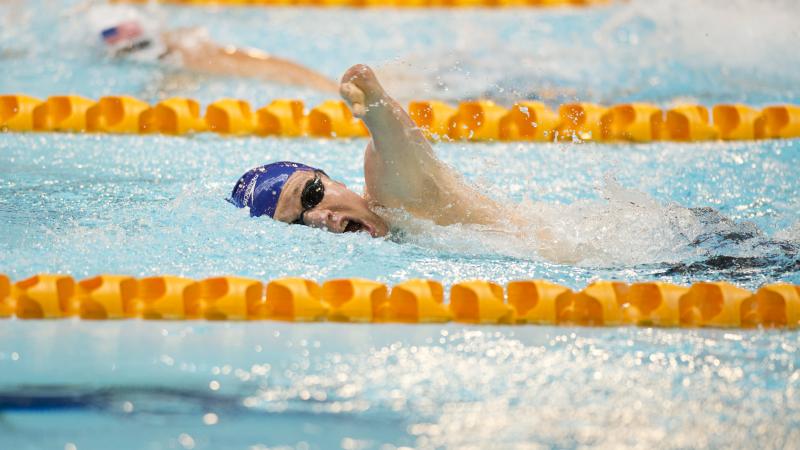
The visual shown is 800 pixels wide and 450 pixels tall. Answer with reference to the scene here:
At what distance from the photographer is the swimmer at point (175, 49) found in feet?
17.8

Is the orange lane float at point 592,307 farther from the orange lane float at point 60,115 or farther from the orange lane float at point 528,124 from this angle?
the orange lane float at point 60,115

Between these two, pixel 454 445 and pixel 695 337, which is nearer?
pixel 454 445

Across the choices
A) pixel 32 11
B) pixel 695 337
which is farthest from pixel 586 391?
pixel 32 11

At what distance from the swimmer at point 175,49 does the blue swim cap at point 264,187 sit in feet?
7.13

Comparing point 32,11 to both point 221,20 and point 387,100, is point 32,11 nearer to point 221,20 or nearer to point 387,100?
point 221,20

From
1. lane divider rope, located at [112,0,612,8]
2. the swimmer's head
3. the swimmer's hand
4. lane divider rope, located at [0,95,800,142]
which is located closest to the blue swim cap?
the swimmer's head

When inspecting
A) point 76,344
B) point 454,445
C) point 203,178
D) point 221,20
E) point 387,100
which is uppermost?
point 221,20

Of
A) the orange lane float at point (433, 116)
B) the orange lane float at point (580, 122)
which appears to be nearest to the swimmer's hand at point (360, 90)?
the orange lane float at point (433, 116)

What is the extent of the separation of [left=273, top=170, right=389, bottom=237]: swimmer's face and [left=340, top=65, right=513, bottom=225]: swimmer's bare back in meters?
0.06

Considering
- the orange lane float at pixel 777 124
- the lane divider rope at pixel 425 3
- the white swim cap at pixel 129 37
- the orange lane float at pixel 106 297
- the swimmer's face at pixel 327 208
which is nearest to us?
the orange lane float at pixel 106 297

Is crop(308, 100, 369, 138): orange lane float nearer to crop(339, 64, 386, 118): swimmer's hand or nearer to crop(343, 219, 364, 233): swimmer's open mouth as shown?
crop(343, 219, 364, 233): swimmer's open mouth

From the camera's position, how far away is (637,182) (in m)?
4.09

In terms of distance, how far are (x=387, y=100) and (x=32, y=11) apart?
4551 millimetres

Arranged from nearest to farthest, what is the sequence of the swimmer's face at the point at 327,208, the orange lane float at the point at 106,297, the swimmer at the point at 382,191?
the orange lane float at the point at 106,297
the swimmer at the point at 382,191
the swimmer's face at the point at 327,208
